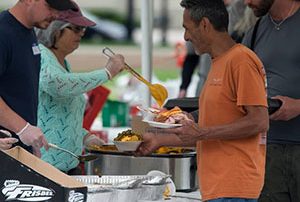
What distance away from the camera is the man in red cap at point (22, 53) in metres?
3.35

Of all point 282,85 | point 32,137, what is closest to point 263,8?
point 282,85

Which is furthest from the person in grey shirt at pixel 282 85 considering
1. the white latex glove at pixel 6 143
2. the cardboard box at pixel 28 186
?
the cardboard box at pixel 28 186

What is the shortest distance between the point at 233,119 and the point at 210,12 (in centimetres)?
37

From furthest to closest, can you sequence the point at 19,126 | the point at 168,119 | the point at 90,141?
the point at 90,141 → the point at 19,126 → the point at 168,119

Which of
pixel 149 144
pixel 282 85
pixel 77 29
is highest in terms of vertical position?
pixel 77 29

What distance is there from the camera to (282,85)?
351 cm

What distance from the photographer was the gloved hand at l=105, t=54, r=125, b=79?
376cm

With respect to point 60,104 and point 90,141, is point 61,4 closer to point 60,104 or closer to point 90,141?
point 60,104

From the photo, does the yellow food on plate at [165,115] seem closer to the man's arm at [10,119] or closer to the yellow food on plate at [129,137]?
the yellow food on plate at [129,137]

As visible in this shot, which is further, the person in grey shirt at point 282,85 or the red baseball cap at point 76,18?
the red baseball cap at point 76,18

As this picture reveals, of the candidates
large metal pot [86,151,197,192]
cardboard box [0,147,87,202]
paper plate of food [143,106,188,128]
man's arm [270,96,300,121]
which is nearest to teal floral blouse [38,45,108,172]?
large metal pot [86,151,197,192]

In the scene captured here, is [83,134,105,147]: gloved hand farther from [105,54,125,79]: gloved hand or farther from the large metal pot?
[105,54,125,79]: gloved hand

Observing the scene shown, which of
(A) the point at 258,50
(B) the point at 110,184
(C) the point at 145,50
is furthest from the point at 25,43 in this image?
(C) the point at 145,50

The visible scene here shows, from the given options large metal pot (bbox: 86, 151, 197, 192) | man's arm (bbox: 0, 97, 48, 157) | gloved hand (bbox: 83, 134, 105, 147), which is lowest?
large metal pot (bbox: 86, 151, 197, 192)
